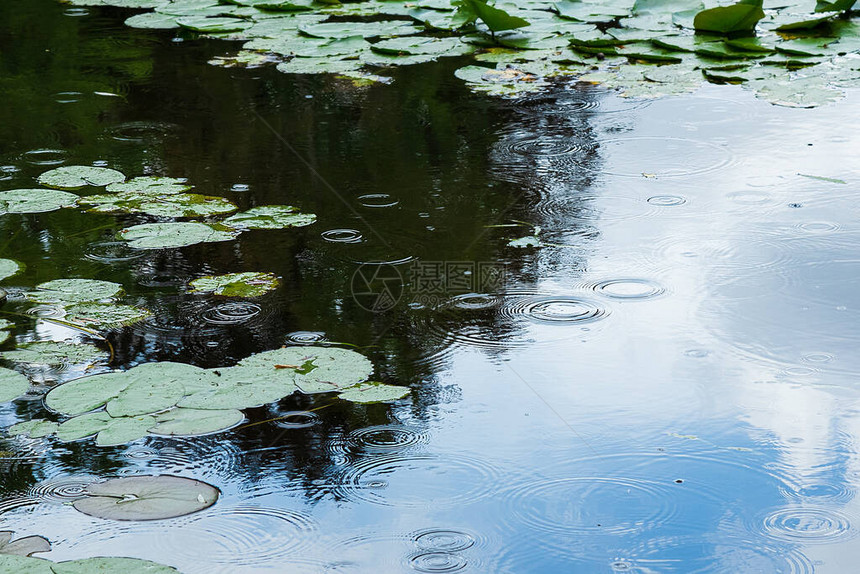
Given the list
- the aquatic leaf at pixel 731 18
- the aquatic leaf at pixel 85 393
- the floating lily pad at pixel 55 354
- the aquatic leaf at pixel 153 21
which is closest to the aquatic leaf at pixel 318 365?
the aquatic leaf at pixel 85 393

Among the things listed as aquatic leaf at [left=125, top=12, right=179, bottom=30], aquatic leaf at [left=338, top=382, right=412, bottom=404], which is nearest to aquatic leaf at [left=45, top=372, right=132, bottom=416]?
aquatic leaf at [left=338, top=382, right=412, bottom=404]

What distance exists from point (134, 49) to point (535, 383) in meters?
4.42

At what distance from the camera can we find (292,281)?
2.53m

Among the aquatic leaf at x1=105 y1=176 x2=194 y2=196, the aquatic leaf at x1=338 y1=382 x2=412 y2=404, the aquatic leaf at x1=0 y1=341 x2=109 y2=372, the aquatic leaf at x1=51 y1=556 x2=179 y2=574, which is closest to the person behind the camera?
the aquatic leaf at x1=51 y1=556 x2=179 y2=574

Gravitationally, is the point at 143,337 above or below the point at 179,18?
below

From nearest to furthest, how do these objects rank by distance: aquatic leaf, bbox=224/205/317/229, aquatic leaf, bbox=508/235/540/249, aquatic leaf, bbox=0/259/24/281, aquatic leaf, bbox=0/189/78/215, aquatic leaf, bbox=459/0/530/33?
aquatic leaf, bbox=0/259/24/281, aquatic leaf, bbox=508/235/540/249, aquatic leaf, bbox=224/205/317/229, aquatic leaf, bbox=0/189/78/215, aquatic leaf, bbox=459/0/530/33

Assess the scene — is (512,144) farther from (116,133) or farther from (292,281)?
(116,133)

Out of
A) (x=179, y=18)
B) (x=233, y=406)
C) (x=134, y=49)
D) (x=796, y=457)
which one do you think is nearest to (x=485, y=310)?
(x=233, y=406)

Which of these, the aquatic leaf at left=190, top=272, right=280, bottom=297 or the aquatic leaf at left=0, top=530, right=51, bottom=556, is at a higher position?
the aquatic leaf at left=190, top=272, right=280, bottom=297

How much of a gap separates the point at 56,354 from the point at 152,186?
49.5 inches

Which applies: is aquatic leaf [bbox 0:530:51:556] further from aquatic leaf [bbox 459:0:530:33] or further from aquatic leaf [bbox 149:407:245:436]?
aquatic leaf [bbox 459:0:530:33]

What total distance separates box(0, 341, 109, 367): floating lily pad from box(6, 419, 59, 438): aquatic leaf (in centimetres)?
25

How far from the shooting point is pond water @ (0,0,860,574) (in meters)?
1.55

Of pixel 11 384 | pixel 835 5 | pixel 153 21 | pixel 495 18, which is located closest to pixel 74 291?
pixel 11 384
